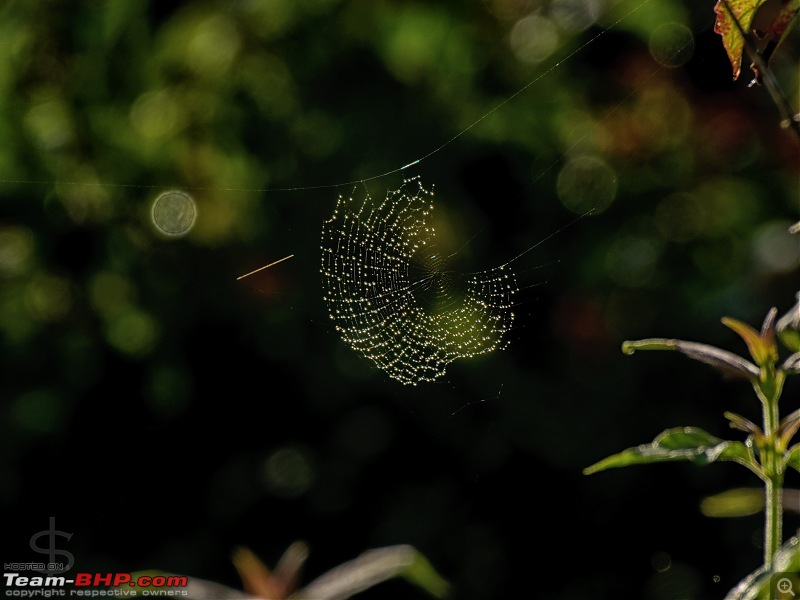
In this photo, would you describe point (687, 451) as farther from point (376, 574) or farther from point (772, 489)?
point (376, 574)

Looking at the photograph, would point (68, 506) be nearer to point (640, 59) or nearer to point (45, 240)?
point (45, 240)

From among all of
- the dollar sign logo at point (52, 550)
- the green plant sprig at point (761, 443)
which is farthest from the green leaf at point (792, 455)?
the dollar sign logo at point (52, 550)

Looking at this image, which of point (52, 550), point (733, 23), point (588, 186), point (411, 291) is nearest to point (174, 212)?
point (411, 291)

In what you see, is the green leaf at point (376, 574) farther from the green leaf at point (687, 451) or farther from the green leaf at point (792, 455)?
the green leaf at point (792, 455)

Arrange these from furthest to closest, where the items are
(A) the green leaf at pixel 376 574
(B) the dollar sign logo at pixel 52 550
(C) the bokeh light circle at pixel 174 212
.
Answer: (C) the bokeh light circle at pixel 174 212 → (B) the dollar sign logo at pixel 52 550 → (A) the green leaf at pixel 376 574

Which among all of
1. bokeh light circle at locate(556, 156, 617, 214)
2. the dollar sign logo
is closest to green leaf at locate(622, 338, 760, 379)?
bokeh light circle at locate(556, 156, 617, 214)

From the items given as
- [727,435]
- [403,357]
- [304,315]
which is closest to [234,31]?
[304,315]

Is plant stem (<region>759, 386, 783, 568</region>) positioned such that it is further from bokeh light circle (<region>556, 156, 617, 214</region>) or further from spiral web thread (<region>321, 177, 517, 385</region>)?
bokeh light circle (<region>556, 156, 617, 214</region>)
